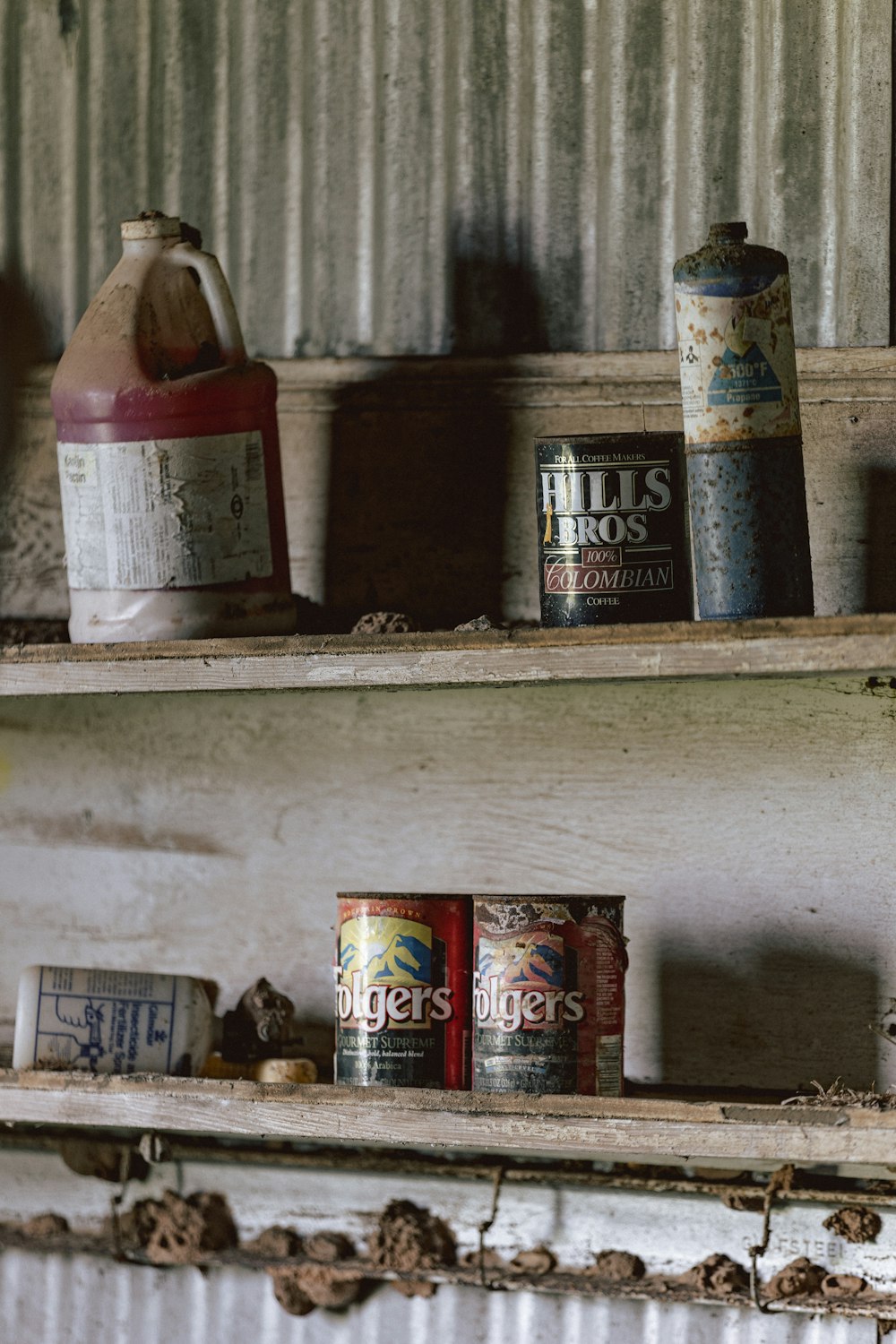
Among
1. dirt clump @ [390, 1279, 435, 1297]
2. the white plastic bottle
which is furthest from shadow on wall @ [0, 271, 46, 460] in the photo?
dirt clump @ [390, 1279, 435, 1297]

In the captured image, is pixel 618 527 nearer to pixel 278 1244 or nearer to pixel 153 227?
pixel 153 227

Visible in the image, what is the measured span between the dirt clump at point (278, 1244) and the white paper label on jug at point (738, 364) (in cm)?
90

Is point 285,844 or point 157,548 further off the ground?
point 157,548

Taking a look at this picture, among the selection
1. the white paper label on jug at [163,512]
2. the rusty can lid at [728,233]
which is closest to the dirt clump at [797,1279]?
the white paper label on jug at [163,512]

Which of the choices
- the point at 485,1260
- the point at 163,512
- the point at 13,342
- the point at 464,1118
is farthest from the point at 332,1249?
the point at 13,342

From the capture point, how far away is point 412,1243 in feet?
4.80

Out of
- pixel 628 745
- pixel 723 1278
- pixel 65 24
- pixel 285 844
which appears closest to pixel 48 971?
pixel 285 844

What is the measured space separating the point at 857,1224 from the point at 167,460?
0.92 meters

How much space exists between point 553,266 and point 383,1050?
75 cm

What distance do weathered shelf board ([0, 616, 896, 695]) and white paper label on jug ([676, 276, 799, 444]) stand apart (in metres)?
0.17

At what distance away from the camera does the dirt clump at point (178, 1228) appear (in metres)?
1.52

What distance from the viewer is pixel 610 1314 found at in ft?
4.66

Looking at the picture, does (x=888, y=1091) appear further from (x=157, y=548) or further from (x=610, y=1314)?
(x=157, y=548)

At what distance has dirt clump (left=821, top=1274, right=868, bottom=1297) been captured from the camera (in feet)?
4.47
